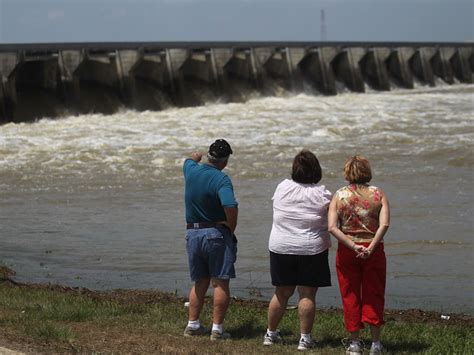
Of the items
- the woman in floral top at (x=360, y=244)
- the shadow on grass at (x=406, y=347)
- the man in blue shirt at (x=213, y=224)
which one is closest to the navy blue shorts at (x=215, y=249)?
the man in blue shirt at (x=213, y=224)

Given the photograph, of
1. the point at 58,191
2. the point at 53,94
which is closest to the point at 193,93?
the point at 53,94

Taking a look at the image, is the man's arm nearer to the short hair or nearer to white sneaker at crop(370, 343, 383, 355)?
the short hair

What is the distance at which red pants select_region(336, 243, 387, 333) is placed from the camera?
600 cm

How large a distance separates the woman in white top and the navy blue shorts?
0.33 meters

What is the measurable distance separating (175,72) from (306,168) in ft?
91.9

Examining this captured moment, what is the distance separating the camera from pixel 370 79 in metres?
47.5

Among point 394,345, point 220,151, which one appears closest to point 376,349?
point 394,345

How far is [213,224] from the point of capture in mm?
6371

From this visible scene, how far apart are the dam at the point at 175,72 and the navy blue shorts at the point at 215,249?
21341 mm

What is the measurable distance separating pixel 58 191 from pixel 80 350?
1124cm

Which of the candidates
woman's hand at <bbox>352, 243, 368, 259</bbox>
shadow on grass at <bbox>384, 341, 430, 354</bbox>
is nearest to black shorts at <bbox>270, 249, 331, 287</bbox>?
woman's hand at <bbox>352, 243, 368, 259</bbox>

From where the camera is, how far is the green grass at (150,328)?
6.10 m

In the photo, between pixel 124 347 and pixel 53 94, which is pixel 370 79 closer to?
pixel 53 94

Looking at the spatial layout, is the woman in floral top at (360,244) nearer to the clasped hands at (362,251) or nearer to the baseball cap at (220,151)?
the clasped hands at (362,251)
